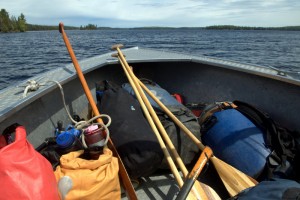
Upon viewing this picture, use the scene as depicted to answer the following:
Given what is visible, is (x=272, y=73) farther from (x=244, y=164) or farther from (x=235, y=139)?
(x=244, y=164)

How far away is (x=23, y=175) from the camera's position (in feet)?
4.52

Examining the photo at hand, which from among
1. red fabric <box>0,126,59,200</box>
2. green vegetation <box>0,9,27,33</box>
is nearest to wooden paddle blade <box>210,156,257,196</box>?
red fabric <box>0,126,59,200</box>

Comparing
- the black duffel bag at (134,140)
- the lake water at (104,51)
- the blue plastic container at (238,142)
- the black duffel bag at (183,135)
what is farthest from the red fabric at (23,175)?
the lake water at (104,51)

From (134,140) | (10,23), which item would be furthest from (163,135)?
(10,23)

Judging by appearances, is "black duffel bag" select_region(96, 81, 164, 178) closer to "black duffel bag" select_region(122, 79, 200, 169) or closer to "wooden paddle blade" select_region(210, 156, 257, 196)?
"black duffel bag" select_region(122, 79, 200, 169)

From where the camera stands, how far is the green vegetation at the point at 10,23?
250ft

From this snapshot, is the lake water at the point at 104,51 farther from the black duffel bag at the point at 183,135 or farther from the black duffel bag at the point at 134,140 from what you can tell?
the black duffel bag at the point at 183,135

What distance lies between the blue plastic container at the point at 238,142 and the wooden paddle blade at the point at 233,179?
16 centimetres

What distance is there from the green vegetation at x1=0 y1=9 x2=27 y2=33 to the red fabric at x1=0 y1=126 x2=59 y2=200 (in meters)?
88.0

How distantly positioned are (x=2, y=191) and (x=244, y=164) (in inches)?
67.4

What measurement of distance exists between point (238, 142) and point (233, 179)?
1.20 ft

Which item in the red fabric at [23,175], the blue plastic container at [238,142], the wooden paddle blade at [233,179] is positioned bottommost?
the wooden paddle blade at [233,179]

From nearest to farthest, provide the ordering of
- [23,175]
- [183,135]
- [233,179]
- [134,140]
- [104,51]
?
[23,175]
[233,179]
[134,140]
[183,135]
[104,51]

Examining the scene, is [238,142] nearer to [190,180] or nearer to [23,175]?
[190,180]
